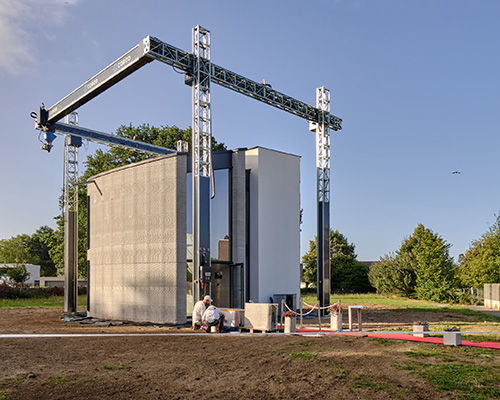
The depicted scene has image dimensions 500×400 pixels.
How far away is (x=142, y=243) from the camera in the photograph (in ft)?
65.9

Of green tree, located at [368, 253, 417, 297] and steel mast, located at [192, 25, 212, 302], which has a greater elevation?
steel mast, located at [192, 25, 212, 302]

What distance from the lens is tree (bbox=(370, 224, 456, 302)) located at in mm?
34562

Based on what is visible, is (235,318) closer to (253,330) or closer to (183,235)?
(253,330)

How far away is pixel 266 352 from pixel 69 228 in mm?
19114

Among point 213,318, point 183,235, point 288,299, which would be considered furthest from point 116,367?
point 288,299

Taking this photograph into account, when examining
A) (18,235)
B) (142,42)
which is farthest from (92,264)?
(18,235)

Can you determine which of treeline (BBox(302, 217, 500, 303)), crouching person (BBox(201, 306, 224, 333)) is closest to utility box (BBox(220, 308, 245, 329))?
crouching person (BBox(201, 306, 224, 333))

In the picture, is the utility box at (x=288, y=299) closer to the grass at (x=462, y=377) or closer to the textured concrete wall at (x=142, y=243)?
the textured concrete wall at (x=142, y=243)

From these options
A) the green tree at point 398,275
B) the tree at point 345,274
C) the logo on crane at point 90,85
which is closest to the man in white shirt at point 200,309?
the logo on crane at point 90,85

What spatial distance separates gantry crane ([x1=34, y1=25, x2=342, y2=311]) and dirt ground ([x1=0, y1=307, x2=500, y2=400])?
528 centimetres

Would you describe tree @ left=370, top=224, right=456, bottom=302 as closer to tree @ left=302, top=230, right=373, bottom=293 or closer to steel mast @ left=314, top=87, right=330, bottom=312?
tree @ left=302, top=230, right=373, bottom=293

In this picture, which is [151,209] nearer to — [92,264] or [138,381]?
[92,264]

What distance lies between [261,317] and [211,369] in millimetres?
6384

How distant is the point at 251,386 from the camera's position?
8273mm
